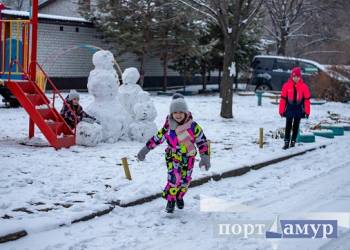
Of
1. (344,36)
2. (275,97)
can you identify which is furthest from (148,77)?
(344,36)

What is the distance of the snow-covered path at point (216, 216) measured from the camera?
4.98m

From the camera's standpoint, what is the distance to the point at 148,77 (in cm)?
2916

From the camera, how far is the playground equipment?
364 inches

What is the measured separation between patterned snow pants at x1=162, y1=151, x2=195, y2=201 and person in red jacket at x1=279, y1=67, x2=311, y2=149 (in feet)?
17.5

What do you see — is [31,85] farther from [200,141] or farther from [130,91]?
[200,141]

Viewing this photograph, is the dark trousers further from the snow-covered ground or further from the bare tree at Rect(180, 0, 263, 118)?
the bare tree at Rect(180, 0, 263, 118)

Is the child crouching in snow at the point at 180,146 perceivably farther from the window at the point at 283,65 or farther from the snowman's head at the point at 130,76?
the window at the point at 283,65

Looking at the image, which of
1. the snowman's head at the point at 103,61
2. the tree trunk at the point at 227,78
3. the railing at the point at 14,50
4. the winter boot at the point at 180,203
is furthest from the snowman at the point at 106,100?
the tree trunk at the point at 227,78

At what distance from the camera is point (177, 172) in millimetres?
5859

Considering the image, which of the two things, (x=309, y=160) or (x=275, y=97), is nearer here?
(x=309, y=160)

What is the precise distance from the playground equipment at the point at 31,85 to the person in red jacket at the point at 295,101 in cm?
472

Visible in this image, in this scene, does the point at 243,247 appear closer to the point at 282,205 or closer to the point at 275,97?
the point at 282,205

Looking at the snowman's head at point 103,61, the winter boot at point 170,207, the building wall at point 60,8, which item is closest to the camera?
the winter boot at point 170,207

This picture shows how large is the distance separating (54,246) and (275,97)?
18.9 metres
